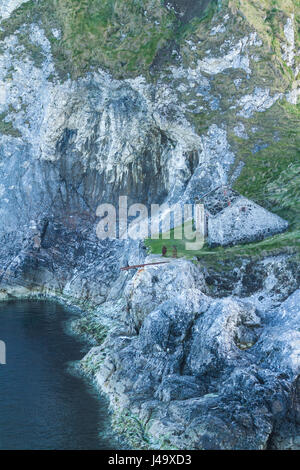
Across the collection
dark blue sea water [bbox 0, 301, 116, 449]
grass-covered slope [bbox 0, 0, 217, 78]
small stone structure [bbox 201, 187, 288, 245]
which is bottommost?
dark blue sea water [bbox 0, 301, 116, 449]

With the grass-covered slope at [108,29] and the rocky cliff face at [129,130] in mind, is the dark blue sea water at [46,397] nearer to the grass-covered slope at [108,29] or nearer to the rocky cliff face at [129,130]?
the rocky cliff face at [129,130]

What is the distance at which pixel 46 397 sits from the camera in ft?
116

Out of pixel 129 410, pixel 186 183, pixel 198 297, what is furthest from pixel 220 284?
pixel 186 183

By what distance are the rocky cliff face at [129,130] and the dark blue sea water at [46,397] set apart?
14.7 ft

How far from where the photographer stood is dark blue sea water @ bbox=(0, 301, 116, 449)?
29.9 meters

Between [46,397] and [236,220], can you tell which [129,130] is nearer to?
[236,220]

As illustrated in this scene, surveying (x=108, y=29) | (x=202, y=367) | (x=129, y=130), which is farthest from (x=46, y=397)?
(x=108, y=29)

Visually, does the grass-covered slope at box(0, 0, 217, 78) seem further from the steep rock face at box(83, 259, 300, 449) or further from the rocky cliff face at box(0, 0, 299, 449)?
the steep rock face at box(83, 259, 300, 449)

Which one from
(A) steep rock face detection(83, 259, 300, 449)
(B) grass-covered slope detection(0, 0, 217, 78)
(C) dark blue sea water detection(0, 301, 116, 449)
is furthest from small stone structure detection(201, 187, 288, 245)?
(B) grass-covered slope detection(0, 0, 217, 78)

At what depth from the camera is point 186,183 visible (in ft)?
225

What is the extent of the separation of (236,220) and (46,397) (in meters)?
22.4

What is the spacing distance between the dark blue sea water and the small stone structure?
1626 centimetres

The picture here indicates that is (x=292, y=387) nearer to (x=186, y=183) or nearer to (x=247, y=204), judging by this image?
(x=247, y=204)

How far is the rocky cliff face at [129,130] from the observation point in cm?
5784
